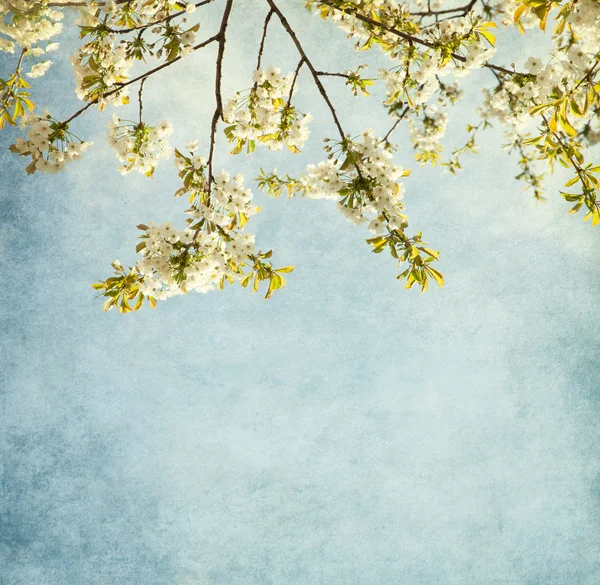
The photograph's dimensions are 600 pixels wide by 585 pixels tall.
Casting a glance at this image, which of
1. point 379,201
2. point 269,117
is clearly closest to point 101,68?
point 269,117

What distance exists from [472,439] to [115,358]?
7.44ft

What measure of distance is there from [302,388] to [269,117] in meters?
2.04

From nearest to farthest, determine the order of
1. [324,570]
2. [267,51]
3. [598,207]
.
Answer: [598,207] → [267,51] → [324,570]

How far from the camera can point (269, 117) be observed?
159cm

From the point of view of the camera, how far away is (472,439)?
335cm

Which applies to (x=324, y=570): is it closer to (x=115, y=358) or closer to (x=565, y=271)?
(x=115, y=358)

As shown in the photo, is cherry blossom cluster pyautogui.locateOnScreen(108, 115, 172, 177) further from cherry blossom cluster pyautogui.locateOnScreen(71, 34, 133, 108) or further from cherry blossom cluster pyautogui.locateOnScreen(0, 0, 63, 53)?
cherry blossom cluster pyautogui.locateOnScreen(0, 0, 63, 53)

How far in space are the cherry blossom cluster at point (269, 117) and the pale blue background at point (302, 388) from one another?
1.51 meters

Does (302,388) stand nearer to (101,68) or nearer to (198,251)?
(198,251)

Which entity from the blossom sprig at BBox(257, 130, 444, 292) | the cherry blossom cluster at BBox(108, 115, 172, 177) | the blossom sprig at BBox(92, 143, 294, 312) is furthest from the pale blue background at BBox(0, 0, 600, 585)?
the blossom sprig at BBox(257, 130, 444, 292)

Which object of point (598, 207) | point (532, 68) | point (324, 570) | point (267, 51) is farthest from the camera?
point (324, 570)

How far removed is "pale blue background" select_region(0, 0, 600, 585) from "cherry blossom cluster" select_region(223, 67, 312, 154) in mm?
1513

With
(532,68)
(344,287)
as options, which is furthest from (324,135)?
(532,68)

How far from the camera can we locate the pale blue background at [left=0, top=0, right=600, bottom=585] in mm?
3088
